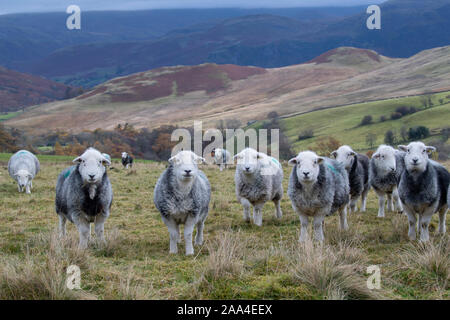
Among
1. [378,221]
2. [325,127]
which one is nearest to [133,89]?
[325,127]

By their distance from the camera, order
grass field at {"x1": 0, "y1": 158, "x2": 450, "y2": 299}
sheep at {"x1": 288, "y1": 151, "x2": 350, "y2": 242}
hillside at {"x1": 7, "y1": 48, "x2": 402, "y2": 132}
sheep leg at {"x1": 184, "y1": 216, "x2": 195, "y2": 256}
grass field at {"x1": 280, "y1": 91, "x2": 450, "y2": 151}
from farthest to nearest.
Answer: hillside at {"x1": 7, "y1": 48, "x2": 402, "y2": 132}, grass field at {"x1": 280, "y1": 91, "x2": 450, "y2": 151}, sheep at {"x1": 288, "y1": 151, "x2": 350, "y2": 242}, sheep leg at {"x1": 184, "y1": 216, "x2": 195, "y2": 256}, grass field at {"x1": 0, "y1": 158, "x2": 450, "y2": 299}

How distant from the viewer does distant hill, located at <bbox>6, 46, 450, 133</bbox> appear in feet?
350

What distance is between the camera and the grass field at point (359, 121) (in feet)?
210

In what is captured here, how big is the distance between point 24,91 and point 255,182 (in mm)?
183942

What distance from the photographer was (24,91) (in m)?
174

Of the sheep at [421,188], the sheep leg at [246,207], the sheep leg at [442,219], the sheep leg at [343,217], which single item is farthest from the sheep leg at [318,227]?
the sheep leg at [442,219]

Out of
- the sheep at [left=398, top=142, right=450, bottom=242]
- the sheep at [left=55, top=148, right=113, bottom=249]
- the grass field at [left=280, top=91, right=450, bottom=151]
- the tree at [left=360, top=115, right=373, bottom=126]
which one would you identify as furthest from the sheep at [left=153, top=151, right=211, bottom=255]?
the tree at [left=360, top=115, right=373, bottom=126]

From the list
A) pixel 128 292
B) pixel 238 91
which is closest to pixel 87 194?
pixel 128 292

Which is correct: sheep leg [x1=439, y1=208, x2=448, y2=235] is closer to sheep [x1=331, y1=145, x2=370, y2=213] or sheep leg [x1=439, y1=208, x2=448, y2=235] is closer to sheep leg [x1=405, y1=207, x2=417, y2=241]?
sheep leg [x1=405, y1=207, x2=417, y2=241]

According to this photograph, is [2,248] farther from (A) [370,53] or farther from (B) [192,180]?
(A) [370,53]

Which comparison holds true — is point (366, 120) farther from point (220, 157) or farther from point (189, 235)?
point (189, 235)

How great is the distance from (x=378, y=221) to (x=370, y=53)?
16961 centimetres

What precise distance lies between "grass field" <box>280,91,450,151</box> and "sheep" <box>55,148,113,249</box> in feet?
167

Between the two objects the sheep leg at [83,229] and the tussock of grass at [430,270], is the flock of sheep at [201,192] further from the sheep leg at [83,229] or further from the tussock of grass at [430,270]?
the tussock of grass at [430,270]
